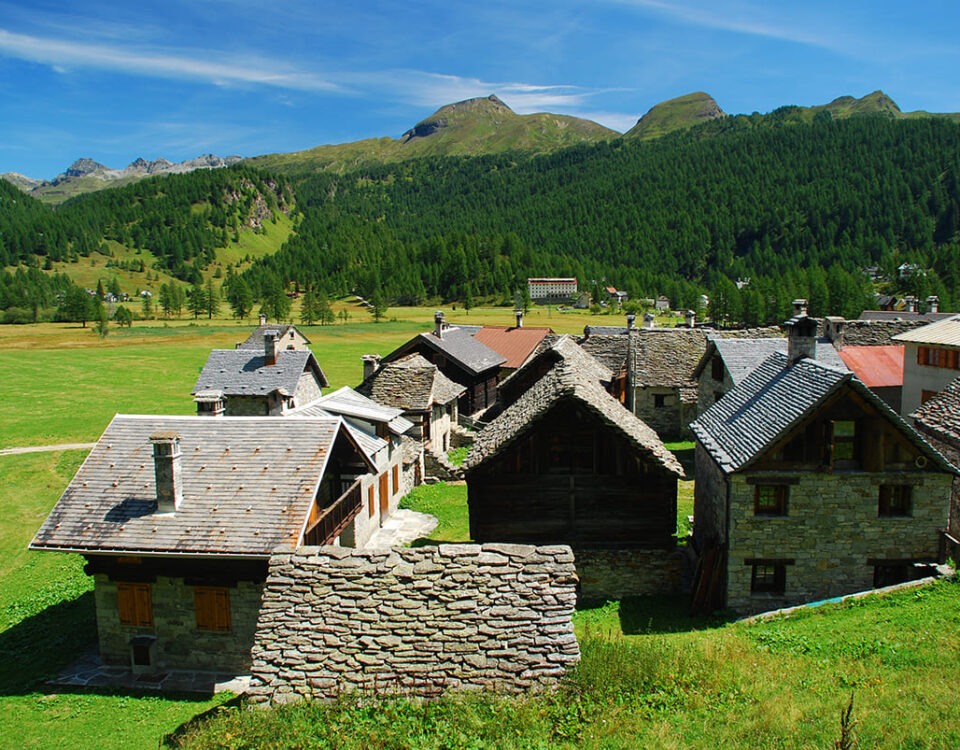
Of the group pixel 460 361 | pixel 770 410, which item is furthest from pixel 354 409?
pixel 460 361

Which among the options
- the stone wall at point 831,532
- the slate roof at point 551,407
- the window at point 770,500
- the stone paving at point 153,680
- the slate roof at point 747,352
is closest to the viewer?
the stone paving at point 153,680

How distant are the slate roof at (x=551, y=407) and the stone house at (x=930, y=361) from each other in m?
17.9

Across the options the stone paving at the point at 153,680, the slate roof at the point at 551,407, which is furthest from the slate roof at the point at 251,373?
the stone paving at the point at 153,680

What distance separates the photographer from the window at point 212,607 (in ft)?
56.9

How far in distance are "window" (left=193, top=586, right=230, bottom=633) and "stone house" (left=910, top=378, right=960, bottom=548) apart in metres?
20.8

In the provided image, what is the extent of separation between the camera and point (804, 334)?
68.8 ft

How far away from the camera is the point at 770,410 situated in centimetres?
1912

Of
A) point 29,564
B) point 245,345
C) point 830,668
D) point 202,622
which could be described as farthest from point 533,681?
point 245,345

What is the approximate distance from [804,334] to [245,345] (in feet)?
177

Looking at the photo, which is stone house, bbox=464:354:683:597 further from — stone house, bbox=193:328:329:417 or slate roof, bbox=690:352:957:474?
stone house, bbox=193:328:329:417

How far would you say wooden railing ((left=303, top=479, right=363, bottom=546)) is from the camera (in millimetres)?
18750

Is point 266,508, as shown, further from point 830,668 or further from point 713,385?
point 713,385

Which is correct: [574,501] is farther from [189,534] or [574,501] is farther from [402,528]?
[189,534]

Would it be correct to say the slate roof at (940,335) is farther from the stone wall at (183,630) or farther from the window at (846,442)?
the stone wall at (183,630)
